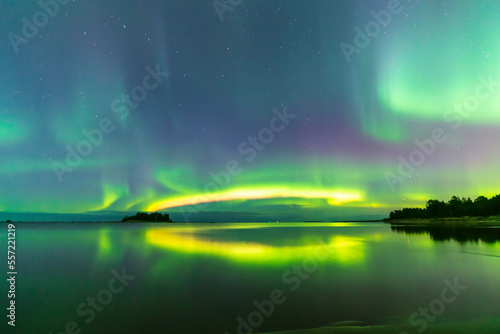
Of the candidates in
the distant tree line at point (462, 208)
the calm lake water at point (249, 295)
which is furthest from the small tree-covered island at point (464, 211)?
the calm lake water at point (249, 295)

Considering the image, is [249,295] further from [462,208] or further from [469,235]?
[462,208]

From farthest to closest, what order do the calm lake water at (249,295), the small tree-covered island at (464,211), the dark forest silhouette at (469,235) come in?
the small tree-covered island at (464,211), the dark forest silhouette at (469,235), the calm lake water at (249,295)

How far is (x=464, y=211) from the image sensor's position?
13538 centimetres

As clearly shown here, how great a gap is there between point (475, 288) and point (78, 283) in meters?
20.8

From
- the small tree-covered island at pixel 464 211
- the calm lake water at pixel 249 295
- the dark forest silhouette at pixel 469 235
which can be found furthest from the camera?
the small tree-covered island at pixel 464 211

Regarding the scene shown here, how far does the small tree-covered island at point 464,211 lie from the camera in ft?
365

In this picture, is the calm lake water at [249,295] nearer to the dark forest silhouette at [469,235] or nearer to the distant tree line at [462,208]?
the dark forest silhouette at [469,235]

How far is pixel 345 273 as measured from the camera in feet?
63.8

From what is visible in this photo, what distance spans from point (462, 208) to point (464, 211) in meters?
2.68

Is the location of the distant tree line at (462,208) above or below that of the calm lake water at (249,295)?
above

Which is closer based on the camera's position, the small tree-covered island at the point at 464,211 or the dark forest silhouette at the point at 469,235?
the dark forest silhouette at the point at 469,235

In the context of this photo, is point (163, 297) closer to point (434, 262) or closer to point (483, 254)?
point (434, 262)

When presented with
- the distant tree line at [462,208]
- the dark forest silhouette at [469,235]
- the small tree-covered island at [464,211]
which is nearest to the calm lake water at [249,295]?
the dark forest silhouette at [469,235]

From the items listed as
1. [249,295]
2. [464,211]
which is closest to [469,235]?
[249,295]
